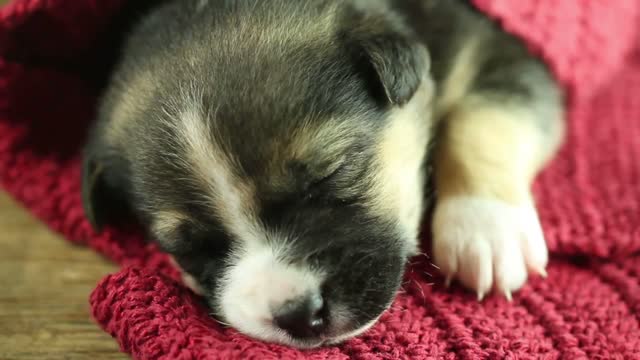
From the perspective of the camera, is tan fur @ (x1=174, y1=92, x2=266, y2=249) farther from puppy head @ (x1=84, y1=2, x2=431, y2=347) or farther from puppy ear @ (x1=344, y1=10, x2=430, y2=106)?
puppy ear @ (x1=344, y1=10, x2=430, y2=106)

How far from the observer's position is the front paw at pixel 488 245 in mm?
1936

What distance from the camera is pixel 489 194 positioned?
2.05 m

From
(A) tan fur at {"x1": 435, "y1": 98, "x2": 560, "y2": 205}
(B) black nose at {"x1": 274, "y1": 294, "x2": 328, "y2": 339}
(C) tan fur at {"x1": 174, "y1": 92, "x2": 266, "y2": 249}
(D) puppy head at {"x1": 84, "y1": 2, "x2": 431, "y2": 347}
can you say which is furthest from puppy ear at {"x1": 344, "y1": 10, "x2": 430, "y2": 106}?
(B) black nose at {"x1": 274, "y1": 294, "x2": 328, "y2": 339}

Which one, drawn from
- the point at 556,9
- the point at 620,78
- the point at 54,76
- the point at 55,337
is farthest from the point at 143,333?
the point at 620,78

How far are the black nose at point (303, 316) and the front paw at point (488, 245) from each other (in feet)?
1.39

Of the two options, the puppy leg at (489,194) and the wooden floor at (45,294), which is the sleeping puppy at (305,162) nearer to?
the puppy leg at (489,194)

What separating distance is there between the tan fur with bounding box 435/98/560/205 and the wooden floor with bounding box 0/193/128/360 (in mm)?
901

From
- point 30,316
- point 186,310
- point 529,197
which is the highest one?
point 529,197

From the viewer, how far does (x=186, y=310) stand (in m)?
1.78

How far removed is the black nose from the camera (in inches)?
64.6

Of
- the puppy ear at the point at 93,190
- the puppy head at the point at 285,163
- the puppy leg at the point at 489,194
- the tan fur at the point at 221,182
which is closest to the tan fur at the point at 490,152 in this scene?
the puppy leg at the point at 489,194

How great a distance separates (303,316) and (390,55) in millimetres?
630

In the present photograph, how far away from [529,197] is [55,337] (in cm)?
120

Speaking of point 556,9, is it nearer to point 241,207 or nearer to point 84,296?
point 241,207
